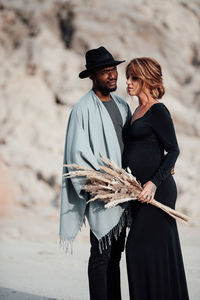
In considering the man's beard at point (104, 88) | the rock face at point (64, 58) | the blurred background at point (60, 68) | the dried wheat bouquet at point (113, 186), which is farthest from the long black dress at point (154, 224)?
the rock face at point (64, 58)

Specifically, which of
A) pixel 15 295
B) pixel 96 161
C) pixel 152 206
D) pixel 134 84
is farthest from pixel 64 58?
pixel 152 206

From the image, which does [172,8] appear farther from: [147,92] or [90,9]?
[147,92]

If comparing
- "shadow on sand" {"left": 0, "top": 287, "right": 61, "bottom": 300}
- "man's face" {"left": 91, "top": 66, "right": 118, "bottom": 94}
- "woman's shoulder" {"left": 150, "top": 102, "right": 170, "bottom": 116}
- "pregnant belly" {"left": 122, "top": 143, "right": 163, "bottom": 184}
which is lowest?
"shadow on sand" {"left": 0, "top": 287, "right": 61, "bottom": 300}

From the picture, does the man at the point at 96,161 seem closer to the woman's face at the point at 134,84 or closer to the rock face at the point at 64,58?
the woman's face at the point at 134,84

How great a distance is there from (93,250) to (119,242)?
211 mm

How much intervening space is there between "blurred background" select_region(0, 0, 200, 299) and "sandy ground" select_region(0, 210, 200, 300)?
1.34m

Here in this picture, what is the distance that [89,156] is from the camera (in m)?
3.12

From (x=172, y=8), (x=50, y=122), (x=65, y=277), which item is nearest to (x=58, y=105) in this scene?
(x=50, y=122)

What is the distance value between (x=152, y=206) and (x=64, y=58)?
28.4ft

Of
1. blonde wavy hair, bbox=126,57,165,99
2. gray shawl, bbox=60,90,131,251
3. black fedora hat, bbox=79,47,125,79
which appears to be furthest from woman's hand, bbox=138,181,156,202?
black fedora hat, bbox=79,47,125,79

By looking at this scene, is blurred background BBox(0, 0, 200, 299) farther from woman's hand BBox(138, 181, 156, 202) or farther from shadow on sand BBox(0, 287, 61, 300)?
woman's hand BBox(138, 181, 156, 202)

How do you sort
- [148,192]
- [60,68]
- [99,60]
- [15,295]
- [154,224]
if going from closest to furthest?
[148,192]
[154,224]
[99,60]
[15,295]
[60,68]

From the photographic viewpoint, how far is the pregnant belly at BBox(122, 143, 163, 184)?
313 centimetres

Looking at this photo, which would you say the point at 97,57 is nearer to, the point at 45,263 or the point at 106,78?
the point at 106,78
